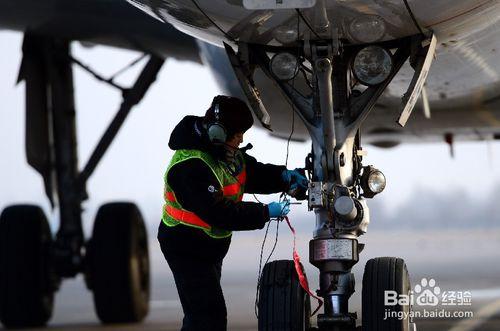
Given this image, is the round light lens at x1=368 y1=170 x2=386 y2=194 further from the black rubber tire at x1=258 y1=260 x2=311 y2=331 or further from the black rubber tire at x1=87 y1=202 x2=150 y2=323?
the black rubber tire at x1=87 y1=202 x2=150 y2=323

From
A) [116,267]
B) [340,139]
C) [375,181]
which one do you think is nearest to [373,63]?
[340,139]

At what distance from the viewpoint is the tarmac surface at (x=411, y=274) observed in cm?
1135

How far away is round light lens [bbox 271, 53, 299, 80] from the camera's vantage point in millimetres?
7160

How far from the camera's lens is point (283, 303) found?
688 cm

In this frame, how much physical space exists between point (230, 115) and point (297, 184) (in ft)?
1.60

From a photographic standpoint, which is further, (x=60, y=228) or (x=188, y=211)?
(x=60, y=228)

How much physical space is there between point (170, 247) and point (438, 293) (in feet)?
26.3

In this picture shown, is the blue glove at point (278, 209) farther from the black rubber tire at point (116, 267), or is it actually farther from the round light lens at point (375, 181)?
the black rubber tire at point (116, 267)

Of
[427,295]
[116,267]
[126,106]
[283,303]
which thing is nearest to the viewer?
[283,303]

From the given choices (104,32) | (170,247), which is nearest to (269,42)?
(170,247)

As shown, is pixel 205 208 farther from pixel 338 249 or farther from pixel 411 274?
pixel 411 274

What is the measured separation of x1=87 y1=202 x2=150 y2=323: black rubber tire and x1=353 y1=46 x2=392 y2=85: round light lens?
4540 millimetres

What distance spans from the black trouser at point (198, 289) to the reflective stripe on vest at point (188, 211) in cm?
9

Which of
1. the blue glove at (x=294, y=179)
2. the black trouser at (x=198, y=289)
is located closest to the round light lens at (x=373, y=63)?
the blue glove at (x=294, y=179)
